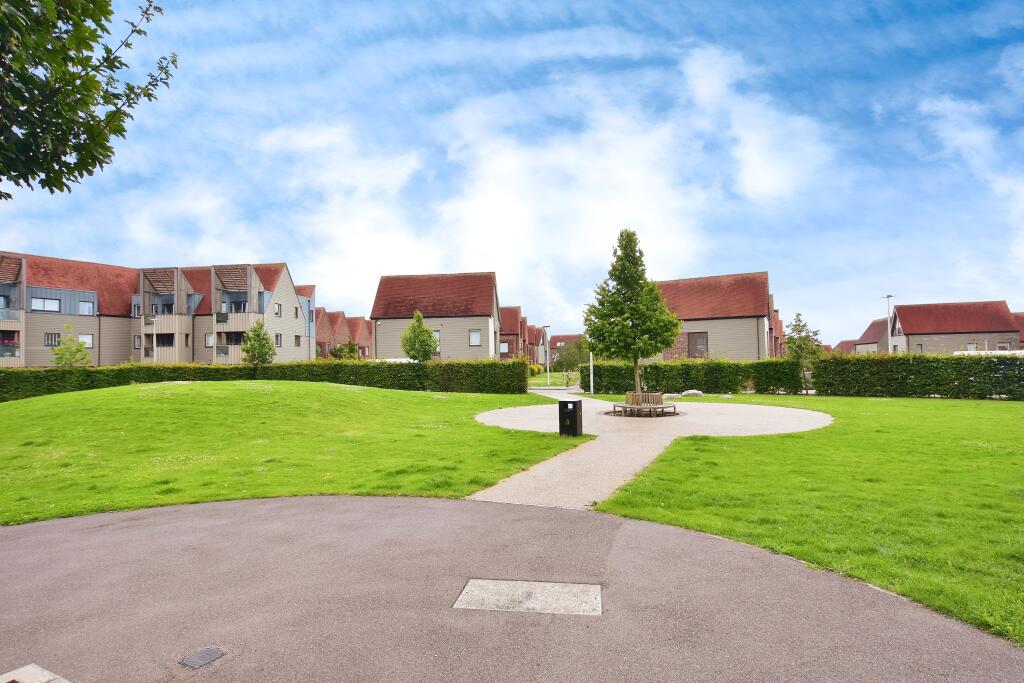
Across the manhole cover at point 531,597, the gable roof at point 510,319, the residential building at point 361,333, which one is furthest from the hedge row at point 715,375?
the residential building at point 361,333

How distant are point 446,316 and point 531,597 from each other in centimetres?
4372

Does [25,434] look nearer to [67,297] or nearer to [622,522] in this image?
[622,522]

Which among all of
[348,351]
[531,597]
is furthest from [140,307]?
[531,597]

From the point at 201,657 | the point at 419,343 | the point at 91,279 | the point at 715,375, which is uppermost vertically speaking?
the point at 91,279

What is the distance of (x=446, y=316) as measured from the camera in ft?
157

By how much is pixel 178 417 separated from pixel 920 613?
19.0m

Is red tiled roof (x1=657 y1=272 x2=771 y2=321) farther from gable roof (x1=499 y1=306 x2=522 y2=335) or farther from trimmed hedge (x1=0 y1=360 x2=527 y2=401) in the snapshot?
gable roof (x1=499 y1=306 x2=522 y2=335)

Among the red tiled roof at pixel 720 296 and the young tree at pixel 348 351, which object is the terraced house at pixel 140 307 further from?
the red tiled roof at pixel 720 296

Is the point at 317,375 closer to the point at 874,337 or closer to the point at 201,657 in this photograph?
the point at 201,657

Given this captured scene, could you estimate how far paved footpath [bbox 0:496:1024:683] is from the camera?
3.72 meters

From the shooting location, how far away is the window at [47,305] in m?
46.5

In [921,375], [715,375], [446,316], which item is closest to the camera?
[921,375]

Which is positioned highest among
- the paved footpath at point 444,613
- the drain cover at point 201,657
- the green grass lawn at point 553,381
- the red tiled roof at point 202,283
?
the red tiled roof at point 202,283

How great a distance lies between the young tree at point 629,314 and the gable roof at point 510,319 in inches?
1867
